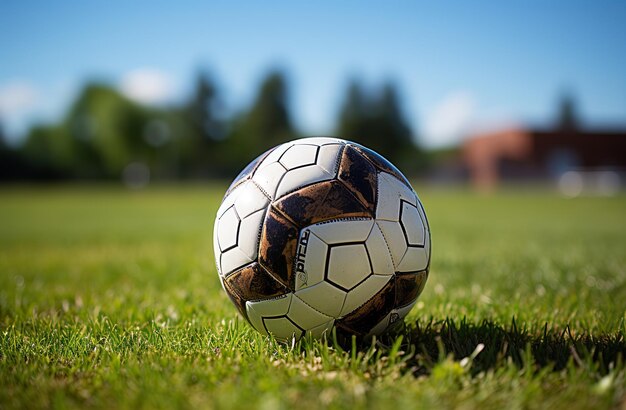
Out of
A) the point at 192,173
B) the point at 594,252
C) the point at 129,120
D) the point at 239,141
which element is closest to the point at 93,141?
the point at 129,120

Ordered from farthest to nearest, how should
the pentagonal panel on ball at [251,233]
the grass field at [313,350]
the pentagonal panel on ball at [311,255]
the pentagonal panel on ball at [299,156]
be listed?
the pentagonal panel on ball at [299,156], the pentagonal panel on ball at [251,233], the pentagonal panel on ball at [311,255], the grass field at [313,350]

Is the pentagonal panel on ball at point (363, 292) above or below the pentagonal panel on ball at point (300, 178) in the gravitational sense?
below

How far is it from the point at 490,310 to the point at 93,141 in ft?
270

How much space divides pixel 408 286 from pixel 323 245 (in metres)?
0.54

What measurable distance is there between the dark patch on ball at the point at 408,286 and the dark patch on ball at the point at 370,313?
35 mm

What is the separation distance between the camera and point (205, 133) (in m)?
72.0

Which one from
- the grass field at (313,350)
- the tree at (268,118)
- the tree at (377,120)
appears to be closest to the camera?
the grass field at (313,350)

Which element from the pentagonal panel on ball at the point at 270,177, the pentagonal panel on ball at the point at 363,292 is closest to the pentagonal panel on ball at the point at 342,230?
the pentagonal panel on ball at the point at 363,292

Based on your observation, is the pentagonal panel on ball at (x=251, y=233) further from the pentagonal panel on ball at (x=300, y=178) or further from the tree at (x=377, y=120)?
the tree at (x=377, y=120)

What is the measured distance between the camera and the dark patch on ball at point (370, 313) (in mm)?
2600

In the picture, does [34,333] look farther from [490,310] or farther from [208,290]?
[490,310]

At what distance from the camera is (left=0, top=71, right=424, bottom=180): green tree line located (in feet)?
234

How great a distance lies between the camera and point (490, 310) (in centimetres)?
361

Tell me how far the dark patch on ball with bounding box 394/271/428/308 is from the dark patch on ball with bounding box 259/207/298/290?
1.78ft
